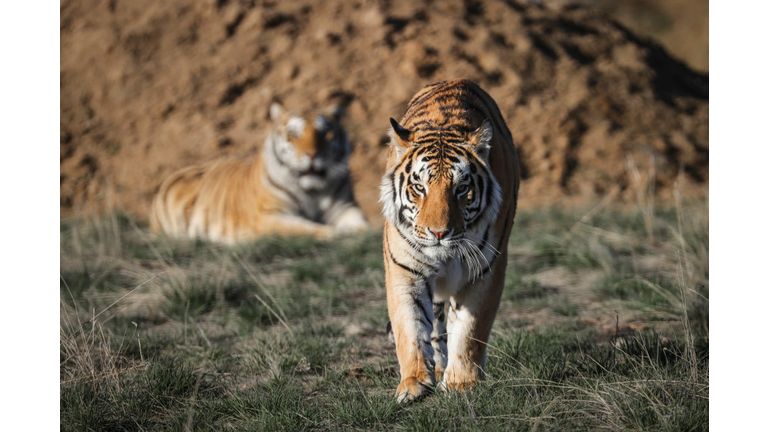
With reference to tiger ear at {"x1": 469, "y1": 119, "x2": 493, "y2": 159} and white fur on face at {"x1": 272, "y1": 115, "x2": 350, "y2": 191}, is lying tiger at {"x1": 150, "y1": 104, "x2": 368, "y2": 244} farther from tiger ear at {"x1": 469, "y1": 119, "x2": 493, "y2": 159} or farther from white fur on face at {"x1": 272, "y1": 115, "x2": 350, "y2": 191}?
tiger ear at {"x1": 469, "y1": 119, "x2": 493, "y2": 159}

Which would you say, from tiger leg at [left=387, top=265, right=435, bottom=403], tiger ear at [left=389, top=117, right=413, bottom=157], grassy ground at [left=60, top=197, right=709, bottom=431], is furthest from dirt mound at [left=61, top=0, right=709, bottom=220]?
tiger leg at [left=387, top=265, right=435, bottom=403]

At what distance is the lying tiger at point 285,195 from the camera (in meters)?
7.35

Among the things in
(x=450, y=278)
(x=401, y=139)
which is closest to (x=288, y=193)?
(x=401, y=139)

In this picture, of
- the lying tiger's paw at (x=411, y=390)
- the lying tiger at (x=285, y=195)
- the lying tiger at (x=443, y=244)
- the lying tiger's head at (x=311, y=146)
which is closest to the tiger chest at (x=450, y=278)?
the lying tiger at (x=443, y=244)

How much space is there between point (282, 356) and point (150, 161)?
6645mm

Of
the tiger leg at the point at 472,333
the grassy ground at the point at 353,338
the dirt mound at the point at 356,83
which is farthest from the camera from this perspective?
the dirt mound at the point at 356,83

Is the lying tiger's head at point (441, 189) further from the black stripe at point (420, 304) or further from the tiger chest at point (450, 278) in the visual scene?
the black stripe at point (420, 304)

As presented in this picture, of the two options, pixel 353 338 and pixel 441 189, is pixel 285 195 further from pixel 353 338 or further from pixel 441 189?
pixel 441 189

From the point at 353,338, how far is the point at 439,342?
0.66 metres

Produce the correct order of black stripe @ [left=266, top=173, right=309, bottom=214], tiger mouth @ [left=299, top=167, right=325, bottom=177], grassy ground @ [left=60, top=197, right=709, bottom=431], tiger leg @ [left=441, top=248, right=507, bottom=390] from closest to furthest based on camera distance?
1. grassy ground @ [left=60, top=197, right=709, bottom=431]
2. tiger leg @ [left=441, top=248, right=507, bottom=390]
3. tiger mouth @ [left=299, top=167, right=325, bottom=177]
4. black stripe @ [left=266, top=173, right=309, bottom=214]

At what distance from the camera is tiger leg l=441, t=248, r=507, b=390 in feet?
10.2

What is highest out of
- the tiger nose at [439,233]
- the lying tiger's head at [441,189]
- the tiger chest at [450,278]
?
the lying tiger's head at [441,189]

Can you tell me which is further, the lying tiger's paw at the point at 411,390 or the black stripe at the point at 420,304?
the black stripe at the point at 420,304
